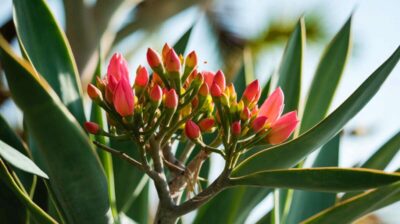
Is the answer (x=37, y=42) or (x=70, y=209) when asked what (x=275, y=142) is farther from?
(x=37, y=42)

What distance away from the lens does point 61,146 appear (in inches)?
40.0

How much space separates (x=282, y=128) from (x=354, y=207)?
0.54 ft

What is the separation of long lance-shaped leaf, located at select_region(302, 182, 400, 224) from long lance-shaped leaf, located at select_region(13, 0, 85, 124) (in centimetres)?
46

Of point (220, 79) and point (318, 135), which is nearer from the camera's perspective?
point (318, 135)

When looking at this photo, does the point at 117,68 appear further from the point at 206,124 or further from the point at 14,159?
the point at 14,159

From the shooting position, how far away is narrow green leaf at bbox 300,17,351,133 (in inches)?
64.5

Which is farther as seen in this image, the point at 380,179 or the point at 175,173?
the point at 175,173

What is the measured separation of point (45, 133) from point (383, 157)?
759 millimetres

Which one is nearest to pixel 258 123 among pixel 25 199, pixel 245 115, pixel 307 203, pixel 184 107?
pixel 245 115

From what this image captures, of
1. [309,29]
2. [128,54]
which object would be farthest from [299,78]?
Answer: [309,29]

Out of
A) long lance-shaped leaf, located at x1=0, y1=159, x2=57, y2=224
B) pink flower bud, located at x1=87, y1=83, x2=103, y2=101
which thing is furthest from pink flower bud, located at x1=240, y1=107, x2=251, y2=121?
long lance-shaped leaf, located at x1=0, y1=159, x2=57, y2=224

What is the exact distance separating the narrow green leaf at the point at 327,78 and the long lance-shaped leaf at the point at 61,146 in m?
0.62

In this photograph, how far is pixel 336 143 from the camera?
174cm

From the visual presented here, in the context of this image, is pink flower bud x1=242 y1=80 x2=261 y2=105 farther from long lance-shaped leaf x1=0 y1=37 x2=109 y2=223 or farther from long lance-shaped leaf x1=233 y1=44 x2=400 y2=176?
long lance-shaped leaf x1=0 y1=37 x2=109 y2=223
